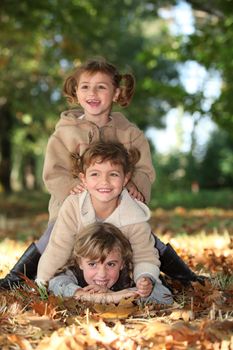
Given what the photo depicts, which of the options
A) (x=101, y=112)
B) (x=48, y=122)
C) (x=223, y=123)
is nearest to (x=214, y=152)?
(x=48, y=122)

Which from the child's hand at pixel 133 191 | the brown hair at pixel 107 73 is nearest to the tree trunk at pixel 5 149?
the brown hair at pixel 107 73

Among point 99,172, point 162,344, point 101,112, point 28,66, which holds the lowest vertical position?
point 162,344

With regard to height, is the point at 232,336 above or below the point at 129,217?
below

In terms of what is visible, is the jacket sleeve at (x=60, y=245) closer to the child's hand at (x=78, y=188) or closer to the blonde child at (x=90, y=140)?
the child's hand at (x=78, y=188)

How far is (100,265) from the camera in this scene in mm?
3904

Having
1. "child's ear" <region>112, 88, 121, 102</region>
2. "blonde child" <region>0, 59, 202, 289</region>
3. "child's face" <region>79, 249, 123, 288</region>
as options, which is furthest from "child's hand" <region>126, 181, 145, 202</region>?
"child's ear" <region>112, 88, 121, 102</region>

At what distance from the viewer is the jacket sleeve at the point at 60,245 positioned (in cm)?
405

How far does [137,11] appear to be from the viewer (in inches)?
885

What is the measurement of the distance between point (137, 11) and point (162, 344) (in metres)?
20.9

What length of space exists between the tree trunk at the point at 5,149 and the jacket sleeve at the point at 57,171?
22.6 m

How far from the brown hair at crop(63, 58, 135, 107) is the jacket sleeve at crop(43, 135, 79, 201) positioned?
1.48 feet

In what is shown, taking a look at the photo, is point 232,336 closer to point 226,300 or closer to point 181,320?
point 181,320

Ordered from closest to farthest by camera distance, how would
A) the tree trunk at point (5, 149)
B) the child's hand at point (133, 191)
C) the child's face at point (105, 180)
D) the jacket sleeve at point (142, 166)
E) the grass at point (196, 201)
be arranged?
the child's face at point (105, 180)
the child's hand at point (133, 191)
the jacket sleeve at point (142, 166)
the grass at point (196, 201)
the tree trunk at point (5, 149)

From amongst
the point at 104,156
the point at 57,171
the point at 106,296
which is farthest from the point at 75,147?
the point at 106,296
